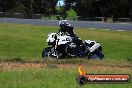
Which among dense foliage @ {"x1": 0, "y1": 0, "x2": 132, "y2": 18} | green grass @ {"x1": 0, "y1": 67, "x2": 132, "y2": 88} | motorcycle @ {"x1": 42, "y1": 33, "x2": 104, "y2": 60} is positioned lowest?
dense foliage @ {"x1": 0, "y1": 0, "x2": 132, "y2": 18}

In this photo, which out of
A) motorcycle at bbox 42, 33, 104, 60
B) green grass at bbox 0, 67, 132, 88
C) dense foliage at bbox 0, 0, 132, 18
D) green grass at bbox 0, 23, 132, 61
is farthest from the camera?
dense foliage at bbox 0, 0, 132, 18

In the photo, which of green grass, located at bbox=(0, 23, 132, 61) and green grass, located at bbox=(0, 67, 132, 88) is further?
green grass, located at bbox=(0, 23, 132, 61)

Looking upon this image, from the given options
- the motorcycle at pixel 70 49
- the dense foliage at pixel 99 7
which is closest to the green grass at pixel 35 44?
the motorcycle at pixel 70 49

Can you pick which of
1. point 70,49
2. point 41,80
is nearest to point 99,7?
point 70,49

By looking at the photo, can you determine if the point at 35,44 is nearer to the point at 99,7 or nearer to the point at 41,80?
the point at 41,80

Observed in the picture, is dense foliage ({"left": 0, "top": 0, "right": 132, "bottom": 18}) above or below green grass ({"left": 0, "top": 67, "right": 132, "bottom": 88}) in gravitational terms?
below

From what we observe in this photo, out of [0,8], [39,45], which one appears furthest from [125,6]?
[39,45]

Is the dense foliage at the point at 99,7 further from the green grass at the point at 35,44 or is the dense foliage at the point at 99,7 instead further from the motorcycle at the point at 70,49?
the motorcycle at the point at 70,49

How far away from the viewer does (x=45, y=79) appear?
8227mm

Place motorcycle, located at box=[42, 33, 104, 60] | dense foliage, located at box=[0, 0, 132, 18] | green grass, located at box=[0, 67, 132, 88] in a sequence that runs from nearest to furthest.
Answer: green grass, located at box=[0, 67, 132, 88] → motorcycle, located at box=[42, 33, 104, 60] → dense foliage, located at box=[0, 0, 132, 18]

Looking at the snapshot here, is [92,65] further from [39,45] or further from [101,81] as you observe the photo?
[39,45]

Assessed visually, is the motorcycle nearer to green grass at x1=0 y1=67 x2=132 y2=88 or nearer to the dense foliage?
green grass at x1=0 y1=67 x2=132 y2=88

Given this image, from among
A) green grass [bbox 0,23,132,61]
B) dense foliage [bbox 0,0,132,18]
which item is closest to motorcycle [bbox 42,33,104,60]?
green grass [bbox 0,23,132,61]

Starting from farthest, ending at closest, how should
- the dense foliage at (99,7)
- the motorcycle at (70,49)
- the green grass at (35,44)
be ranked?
the dense foliage at (99,7), the green grass at (35,44), the motorcycle at (70,49)
